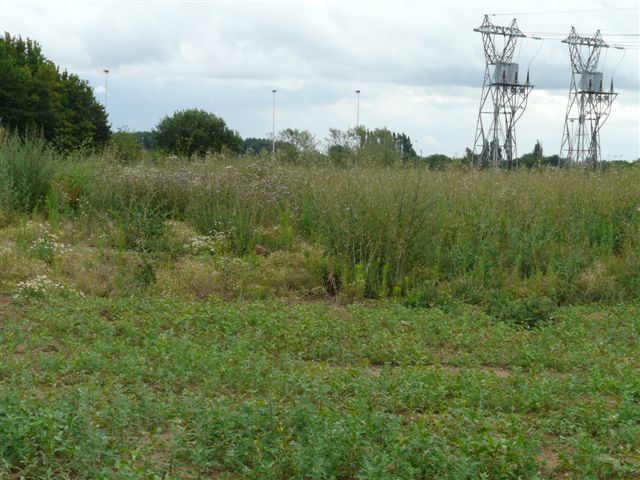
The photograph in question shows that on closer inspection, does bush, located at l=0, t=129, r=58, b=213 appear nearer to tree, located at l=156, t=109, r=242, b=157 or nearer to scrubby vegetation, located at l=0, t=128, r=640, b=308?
scrubby vegetation, located at l=0, t=128, r=640, b=308

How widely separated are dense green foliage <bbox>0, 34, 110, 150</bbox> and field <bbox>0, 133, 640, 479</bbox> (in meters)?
19.2

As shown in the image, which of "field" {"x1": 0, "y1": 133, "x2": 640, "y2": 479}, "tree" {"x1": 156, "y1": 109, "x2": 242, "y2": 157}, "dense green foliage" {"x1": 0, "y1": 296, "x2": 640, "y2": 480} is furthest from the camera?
"tree" {"x1": 156, "y1": 109, "x2": 242, "y2": 157}

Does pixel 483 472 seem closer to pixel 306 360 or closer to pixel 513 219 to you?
pixel 306 360

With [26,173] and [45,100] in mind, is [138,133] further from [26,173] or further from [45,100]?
[26,173]

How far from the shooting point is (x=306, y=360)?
22.7 ft

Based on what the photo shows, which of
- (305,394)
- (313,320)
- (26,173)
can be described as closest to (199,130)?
(26,173)

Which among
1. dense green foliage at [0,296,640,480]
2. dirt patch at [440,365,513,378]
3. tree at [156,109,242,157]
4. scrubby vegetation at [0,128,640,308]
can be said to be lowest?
dirt patch at [440,365,513,378]

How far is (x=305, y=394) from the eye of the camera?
5.31 metres

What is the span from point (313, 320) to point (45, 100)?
36188 millimetres

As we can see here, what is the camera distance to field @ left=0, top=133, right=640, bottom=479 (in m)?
4.43

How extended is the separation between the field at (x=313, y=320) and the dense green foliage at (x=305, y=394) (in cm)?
2

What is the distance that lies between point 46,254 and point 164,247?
1.54 meters

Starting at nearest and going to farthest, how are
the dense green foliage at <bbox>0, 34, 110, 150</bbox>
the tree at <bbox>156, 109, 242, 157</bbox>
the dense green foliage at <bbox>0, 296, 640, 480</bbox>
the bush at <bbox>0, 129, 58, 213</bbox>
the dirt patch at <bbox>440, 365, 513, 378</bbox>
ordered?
1. the dense green foliage at <bbox>0, 296, 640, 480</bbox>
2. the dirt patch at <bbox>440, 365, 513, 378</bbox>
3. the bush at <bbox>0, 129, 58, 213</bbox>
4. the dense green foliage at <bbox>0, 34, 110, 150</bbox>
5. the tree at <bbox>156, 109, 242, 157</bbox>

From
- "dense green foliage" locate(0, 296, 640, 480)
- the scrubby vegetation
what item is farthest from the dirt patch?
the scrubby vegetation
